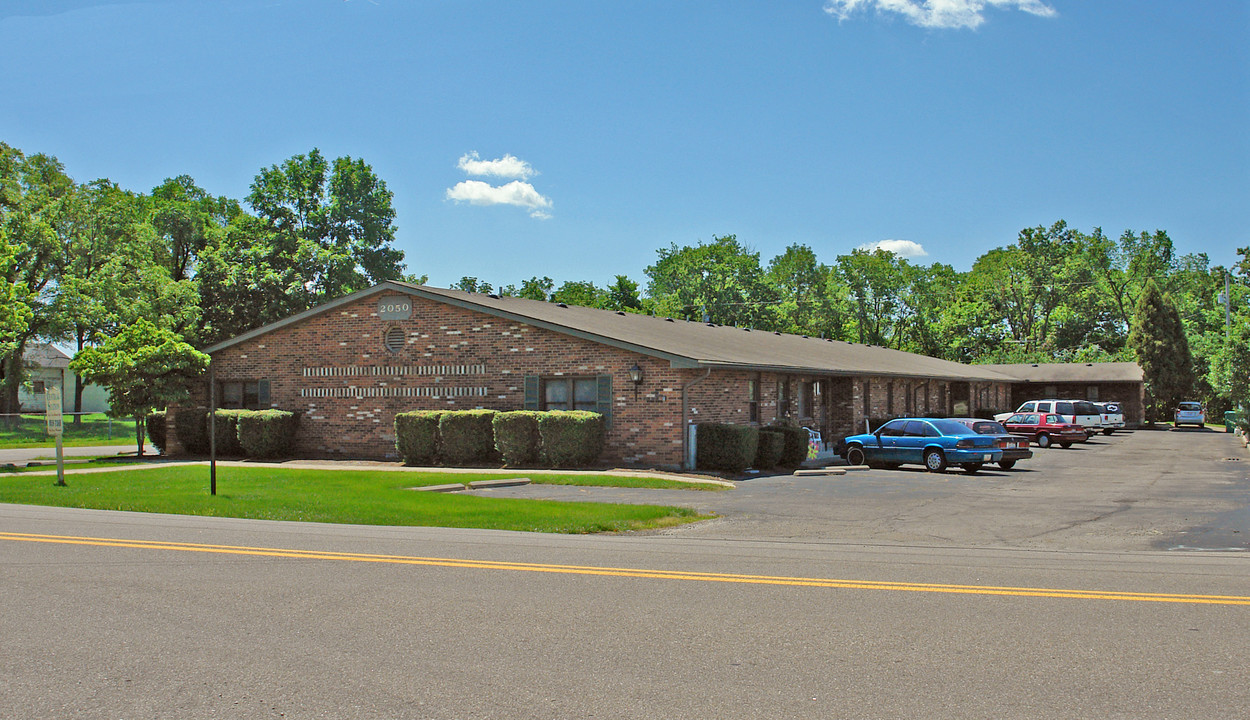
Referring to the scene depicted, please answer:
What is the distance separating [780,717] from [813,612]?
253 cm

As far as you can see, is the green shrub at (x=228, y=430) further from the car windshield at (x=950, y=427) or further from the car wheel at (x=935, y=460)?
the car windshield at (x=950, y=427)

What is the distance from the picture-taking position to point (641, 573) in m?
9.26

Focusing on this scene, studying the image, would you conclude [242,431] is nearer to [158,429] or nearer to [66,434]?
[158,429]

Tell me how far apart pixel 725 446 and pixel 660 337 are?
18.5 ft

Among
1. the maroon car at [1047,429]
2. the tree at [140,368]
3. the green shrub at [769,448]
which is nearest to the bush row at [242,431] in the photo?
the tree at [140,368]

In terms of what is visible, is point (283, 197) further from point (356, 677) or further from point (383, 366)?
point (356, 677)

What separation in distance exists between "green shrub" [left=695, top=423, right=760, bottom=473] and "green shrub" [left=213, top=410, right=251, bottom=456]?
13352mm

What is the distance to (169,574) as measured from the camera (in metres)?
9.10

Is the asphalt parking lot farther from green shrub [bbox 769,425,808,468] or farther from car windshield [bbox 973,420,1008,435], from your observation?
green shrub [bbox 769,425,808,468]

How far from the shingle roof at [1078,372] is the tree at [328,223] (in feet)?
122

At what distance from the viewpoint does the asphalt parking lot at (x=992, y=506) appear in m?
12.5

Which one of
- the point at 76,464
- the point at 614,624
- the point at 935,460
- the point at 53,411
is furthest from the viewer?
the point at 76,464

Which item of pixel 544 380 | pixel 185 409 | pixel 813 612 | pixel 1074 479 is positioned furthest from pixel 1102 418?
pixel 813 612

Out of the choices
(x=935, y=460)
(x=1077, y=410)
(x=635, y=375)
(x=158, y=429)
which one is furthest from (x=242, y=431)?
(x=1077, y=410)
